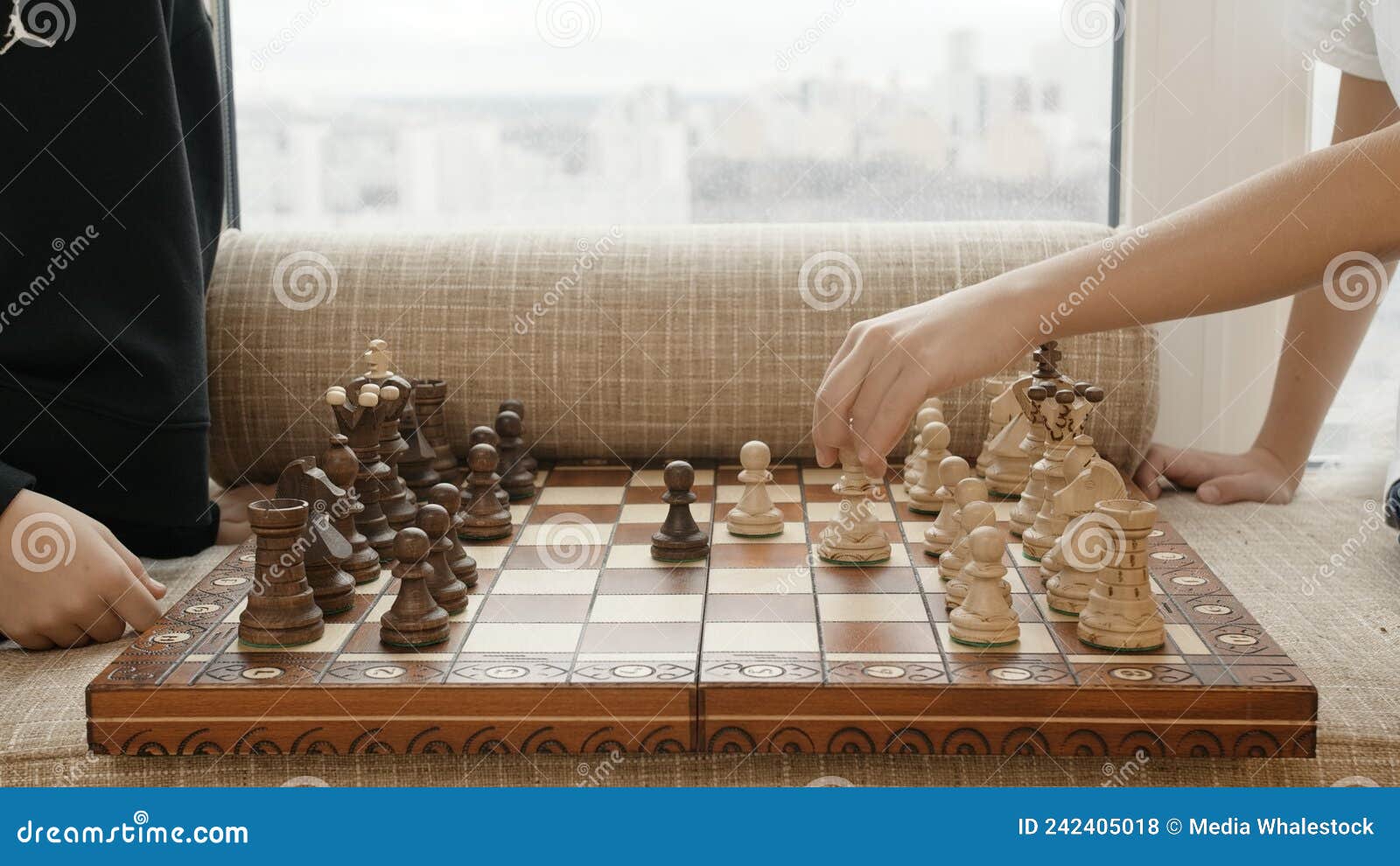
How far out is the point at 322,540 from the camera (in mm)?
1160

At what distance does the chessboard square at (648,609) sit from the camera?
1.11m

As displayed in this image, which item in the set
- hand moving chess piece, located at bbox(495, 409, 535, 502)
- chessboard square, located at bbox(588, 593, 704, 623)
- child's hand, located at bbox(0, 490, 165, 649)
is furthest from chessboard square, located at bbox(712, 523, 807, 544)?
child's hand, located at bbox(0, 490, 165, 649)

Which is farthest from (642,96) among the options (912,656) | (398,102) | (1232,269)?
(912,656)

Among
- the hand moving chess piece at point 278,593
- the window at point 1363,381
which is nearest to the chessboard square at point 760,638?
the hand moving chess piece at point 278,593

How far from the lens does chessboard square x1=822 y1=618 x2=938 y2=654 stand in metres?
1.03

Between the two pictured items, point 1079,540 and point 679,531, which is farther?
point 679,531

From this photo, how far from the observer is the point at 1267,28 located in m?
2.04

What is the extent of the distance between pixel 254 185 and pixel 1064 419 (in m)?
1.61

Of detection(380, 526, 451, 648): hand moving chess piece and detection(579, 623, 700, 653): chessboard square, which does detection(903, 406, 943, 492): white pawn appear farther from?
detection(380, 526, 451, 648): hand moving chess piece

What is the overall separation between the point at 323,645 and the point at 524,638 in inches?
6.7

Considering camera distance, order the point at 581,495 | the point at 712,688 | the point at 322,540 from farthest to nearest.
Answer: the point at 581,495 → the point at 322,540 → the point at 712,688

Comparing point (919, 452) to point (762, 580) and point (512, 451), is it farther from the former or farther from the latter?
point (512, 451)

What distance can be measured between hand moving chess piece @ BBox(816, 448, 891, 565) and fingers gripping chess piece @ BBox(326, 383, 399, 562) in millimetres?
462

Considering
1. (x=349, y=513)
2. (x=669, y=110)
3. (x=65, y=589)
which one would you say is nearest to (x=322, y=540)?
(x=349, y=513)
